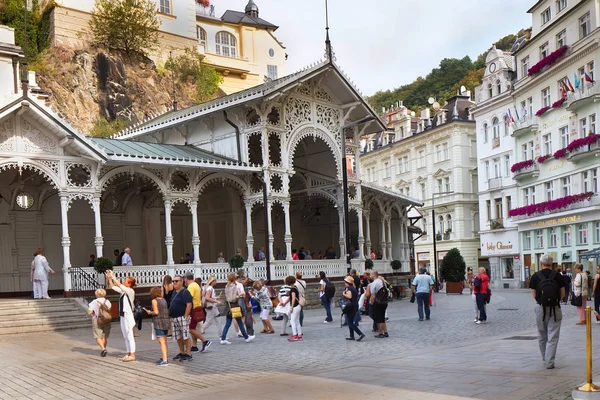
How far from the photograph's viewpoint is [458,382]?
969cm

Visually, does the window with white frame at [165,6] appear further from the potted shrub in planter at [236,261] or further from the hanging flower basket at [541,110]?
the potted shrub in planter at [236,261]

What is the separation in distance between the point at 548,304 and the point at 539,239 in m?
38.9

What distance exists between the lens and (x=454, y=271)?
4050cm

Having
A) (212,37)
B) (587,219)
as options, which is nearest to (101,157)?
(587,219)

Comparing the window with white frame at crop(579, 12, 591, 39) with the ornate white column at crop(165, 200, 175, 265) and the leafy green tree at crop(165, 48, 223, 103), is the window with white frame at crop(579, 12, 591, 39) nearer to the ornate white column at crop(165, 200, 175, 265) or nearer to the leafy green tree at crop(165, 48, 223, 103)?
the ornate white column at crop(165, 200, 175, 265)

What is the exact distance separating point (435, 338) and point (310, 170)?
58.1 ft

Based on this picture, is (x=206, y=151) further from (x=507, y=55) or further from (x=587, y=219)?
(x=507, y=55)

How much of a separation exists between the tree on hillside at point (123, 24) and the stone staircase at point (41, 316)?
40.3 m

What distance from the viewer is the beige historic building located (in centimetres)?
5741

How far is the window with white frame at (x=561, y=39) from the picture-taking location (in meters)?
42.8

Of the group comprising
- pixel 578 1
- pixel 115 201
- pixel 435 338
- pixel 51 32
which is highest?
pixel 51 32

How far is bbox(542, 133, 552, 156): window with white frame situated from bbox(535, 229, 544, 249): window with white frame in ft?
17.6

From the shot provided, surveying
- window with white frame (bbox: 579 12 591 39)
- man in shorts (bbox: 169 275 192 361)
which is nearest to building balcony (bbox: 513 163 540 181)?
window with white frame (bbox: 579 12 591 39)

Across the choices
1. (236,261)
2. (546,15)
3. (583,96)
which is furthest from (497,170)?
(236,261)
